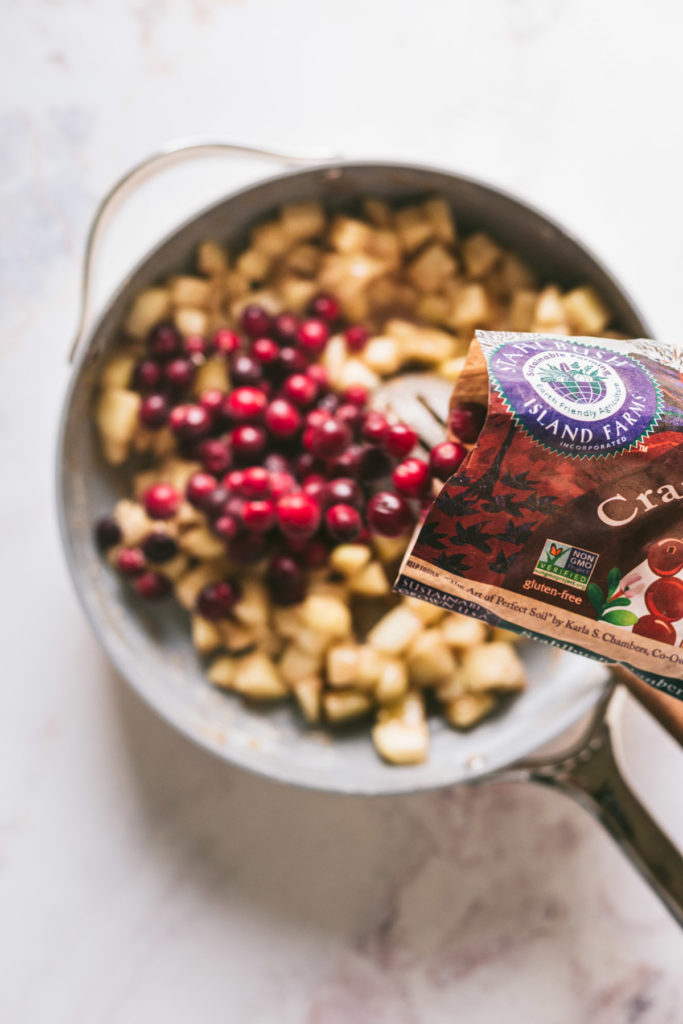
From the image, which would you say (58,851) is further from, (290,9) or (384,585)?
(290,9)

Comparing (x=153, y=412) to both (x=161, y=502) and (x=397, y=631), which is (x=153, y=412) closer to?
(x=161, y=502)

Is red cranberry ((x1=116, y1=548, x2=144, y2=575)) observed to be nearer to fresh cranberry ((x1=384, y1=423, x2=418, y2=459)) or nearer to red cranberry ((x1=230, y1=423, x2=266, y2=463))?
red cranberry ((x1=230, y1=423, x2=266, y2=463))

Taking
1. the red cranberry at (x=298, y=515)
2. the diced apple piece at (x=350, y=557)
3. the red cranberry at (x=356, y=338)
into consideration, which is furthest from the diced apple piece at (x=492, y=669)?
the red cranberry at (x=356, y=338)

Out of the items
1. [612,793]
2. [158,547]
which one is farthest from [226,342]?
[612,793]

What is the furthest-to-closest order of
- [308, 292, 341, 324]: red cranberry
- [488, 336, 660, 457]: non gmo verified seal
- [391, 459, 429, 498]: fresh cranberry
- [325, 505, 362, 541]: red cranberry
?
1. [308, 292, 341, 324]: red cranberry
2. [325, 505, 362, 541]: red cranberry
3. [391, 459, 429, 498]: fresh cranberry
4. [488, 336, 660, 457]: non gmo verified seal

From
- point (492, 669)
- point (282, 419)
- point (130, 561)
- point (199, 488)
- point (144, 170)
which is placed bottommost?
point (492, 669)

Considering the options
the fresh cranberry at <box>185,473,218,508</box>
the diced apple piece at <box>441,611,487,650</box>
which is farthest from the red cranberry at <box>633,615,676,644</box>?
the fresh cranberry at <box>185,473,218,508</box>
